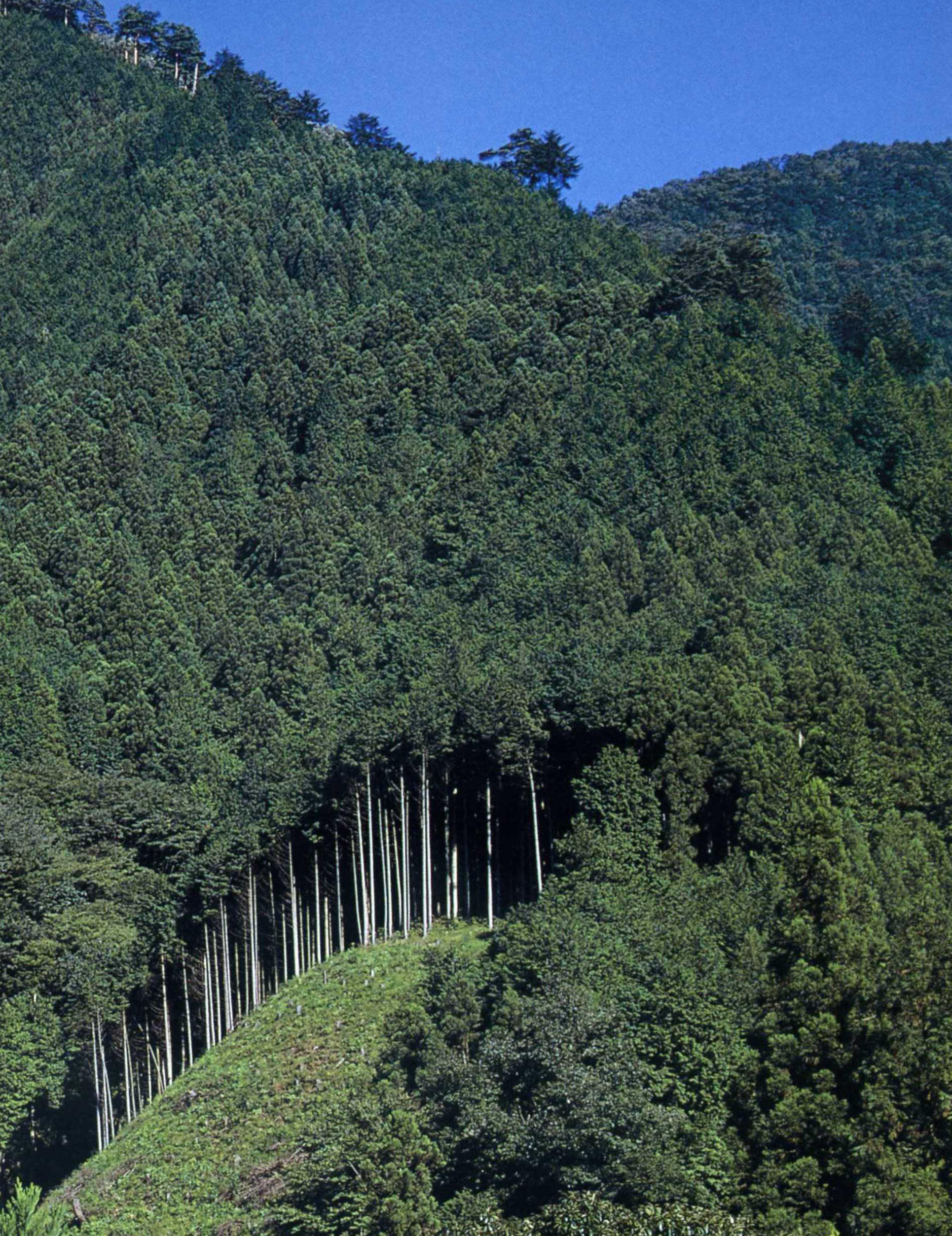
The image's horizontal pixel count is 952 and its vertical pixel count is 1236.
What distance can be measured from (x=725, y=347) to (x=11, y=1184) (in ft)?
258

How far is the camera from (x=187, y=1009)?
251 feet

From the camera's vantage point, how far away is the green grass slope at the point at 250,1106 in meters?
55.7

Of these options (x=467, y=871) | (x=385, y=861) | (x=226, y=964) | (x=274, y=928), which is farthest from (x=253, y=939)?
(x=467, y=871)

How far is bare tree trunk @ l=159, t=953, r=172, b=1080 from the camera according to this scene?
74.6 m

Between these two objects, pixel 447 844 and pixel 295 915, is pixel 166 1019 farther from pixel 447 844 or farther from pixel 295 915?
pixel 447 844

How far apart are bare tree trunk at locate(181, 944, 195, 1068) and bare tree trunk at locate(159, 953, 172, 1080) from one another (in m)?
0.90

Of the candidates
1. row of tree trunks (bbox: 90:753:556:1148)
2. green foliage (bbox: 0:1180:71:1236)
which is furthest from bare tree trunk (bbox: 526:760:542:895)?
green foliage (bbox: 0:1180:71:1236)

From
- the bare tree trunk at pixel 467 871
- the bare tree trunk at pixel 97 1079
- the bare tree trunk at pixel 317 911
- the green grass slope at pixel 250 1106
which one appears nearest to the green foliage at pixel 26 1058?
the bare tree trunk at pixel 97 1079

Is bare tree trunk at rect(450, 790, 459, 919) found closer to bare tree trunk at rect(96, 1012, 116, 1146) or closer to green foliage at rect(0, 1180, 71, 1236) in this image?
bare tree trunk at rect(96, 1012, 116, 1146)

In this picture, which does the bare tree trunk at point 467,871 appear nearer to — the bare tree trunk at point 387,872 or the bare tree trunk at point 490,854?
the bare tree trunk at point 490,854

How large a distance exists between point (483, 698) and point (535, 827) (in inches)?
280

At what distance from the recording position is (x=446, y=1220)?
4697 cm

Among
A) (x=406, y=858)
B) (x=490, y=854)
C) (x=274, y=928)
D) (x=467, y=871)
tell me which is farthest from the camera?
(x=274, y=928)

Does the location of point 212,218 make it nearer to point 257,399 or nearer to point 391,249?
point 391,249
